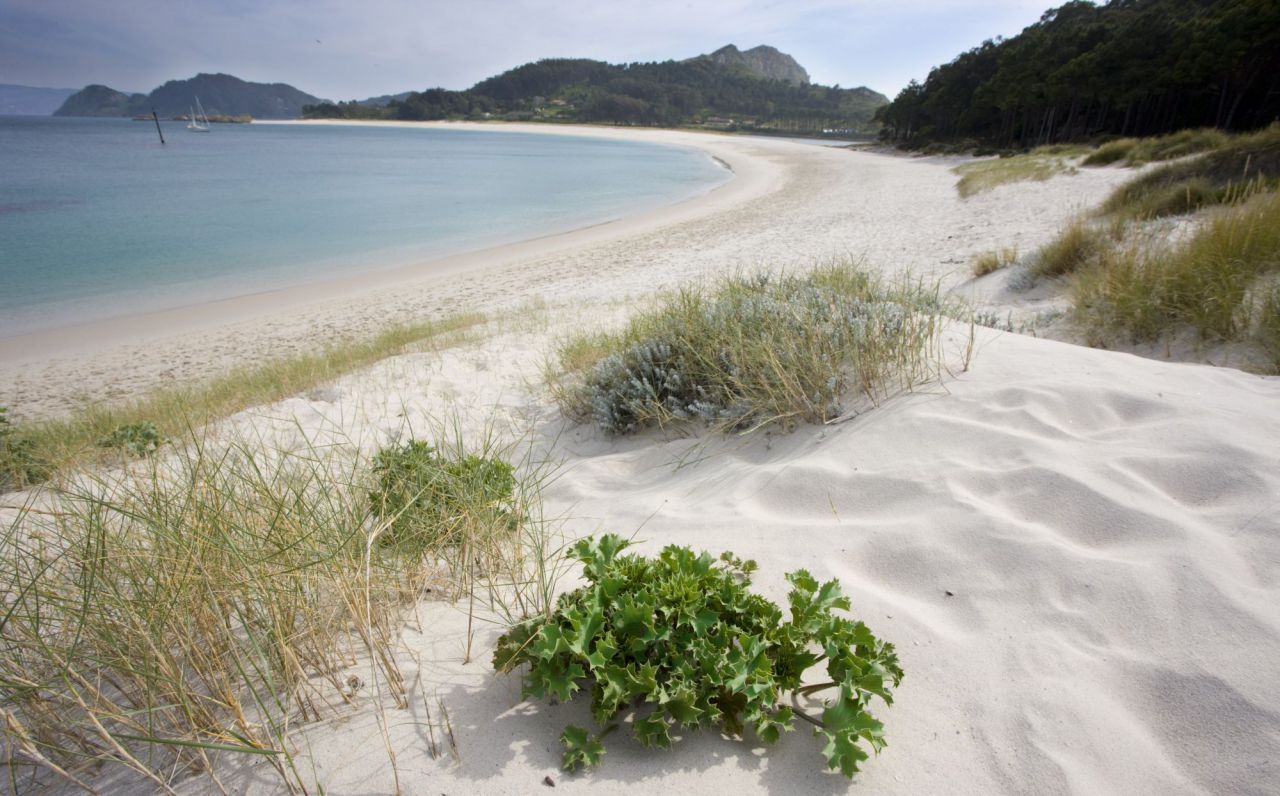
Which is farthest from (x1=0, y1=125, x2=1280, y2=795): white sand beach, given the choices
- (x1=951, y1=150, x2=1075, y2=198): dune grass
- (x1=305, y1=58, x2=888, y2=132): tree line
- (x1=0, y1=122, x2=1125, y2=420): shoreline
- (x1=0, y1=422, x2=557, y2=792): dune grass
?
(x1=305, y1=58, x2=888, y2=132): tree line

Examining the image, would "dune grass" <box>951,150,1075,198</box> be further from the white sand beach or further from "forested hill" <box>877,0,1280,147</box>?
the white sand beach

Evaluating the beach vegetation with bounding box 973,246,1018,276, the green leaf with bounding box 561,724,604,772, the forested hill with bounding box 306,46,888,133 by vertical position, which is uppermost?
the forested hill with bounding box 306,46,888,133

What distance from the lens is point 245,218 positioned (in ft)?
70.7

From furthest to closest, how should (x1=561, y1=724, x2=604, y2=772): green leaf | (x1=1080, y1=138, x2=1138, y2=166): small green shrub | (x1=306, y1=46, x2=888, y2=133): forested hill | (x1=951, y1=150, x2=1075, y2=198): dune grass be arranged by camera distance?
(x1=306, y1=46, x2=888, y2=133): forested hill < (x1=1080, y1=138, x2=1138, y2=166): small green shrub < (x1=951, y1=150, x2=1075, y2=198): dune grass < (x1=561, y1=724, x2=604, y2=772): green leaf

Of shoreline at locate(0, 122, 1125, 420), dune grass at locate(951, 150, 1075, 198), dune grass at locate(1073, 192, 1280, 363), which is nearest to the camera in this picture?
dune grass at locate(1073, 192, 1280, 363)

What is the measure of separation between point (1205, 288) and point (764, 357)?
3.45 metres

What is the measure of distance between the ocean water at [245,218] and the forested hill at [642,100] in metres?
99.1

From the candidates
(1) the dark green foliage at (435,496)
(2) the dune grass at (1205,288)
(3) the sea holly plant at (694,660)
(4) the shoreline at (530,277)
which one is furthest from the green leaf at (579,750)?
(4) the shoreline at (530,277)

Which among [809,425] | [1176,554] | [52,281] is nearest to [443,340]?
[809,425]

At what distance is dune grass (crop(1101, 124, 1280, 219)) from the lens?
8.20 meters

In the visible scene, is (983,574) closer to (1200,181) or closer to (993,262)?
(993,262)

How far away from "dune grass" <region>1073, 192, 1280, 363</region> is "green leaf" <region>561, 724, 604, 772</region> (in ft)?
15.7

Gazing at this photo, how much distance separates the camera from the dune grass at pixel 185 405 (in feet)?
14.6

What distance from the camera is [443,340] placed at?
7746mm
